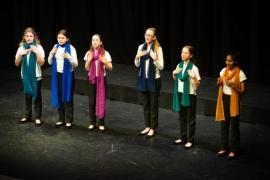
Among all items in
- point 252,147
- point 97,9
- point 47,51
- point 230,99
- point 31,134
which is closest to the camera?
point 230,99

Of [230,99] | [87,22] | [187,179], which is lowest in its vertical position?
[187,179]

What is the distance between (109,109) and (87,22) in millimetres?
2340

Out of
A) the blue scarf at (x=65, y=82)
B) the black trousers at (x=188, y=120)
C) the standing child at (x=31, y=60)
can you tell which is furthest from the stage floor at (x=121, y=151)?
the standing child at (x=31, y=60)

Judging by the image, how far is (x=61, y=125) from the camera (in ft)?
25.1

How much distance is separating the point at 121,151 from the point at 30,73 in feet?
5.32

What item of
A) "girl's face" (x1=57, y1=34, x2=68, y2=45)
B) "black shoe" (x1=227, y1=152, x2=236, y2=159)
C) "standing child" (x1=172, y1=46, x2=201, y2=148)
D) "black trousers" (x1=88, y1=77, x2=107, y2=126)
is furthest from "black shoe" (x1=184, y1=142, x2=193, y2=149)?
"girl's face" (x1=57, y1=34, x2=68, y2=45)

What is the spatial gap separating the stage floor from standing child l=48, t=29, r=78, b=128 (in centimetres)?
25

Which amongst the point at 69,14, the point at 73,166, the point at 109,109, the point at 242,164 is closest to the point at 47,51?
the point at 69,14

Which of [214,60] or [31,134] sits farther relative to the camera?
[214,60]

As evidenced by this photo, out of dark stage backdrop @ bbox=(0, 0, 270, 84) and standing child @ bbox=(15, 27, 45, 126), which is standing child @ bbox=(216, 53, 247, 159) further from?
standing child @ bbox=(15, 27, 45, 126)

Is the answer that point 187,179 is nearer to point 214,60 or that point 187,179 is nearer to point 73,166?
point 73,166

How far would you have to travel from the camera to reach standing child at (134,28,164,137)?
22.5 feet

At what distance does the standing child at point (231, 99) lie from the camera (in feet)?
20.7

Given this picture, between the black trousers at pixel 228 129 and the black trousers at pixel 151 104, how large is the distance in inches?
36.8
